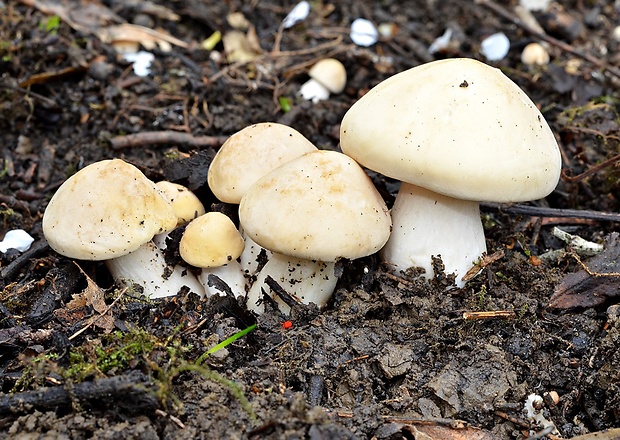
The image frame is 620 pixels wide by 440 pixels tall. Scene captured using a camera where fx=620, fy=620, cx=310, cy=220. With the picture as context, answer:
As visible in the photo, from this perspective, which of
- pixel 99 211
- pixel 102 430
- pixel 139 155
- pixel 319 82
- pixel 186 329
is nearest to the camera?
pixel 102 430

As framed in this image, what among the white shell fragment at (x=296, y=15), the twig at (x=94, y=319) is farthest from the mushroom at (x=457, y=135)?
the white shell fragment at (x=296, y=15)

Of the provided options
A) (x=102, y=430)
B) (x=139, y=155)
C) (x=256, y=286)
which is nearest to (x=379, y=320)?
(x=256, y=286)

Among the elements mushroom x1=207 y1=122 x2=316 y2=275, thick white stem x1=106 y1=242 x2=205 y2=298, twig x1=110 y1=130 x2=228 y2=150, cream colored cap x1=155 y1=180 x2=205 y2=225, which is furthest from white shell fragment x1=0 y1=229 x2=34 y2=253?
mushroom x1=207 y1=122 x2=316 y2=275

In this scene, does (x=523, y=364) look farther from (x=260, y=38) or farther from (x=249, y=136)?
(x=260, y=38)

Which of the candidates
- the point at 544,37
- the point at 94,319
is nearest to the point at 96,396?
the point at 94,319

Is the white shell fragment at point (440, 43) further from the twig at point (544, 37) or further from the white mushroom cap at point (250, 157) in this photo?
the white mushroom cap at point (250, 157)

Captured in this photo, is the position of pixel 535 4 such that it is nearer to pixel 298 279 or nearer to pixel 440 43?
pixel 440 43
